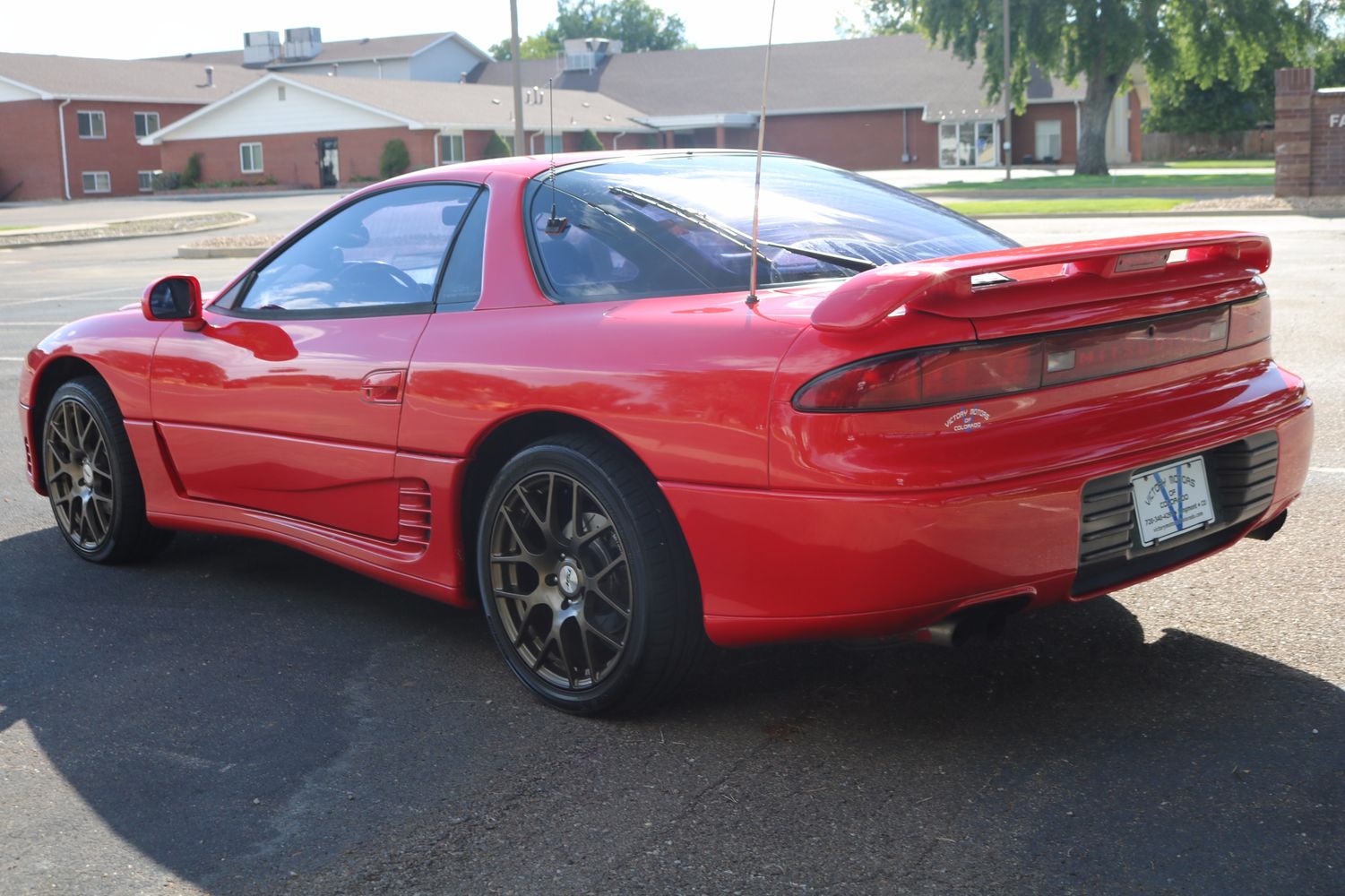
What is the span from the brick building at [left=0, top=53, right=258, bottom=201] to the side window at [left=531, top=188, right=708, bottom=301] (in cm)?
5988

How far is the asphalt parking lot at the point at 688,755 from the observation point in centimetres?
289

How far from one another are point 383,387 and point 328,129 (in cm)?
5648

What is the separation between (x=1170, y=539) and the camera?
3.53 metres

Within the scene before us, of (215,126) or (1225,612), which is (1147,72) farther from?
(1225,612)

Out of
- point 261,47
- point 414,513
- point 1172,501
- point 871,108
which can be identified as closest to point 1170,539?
point 1172,501

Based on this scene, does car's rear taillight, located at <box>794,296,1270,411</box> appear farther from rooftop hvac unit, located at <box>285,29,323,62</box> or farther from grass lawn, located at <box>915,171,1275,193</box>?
rooftop hvac unit, located at <box>285,29,323,62</box>

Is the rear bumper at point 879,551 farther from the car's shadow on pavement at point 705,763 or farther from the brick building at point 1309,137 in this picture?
the brick building at point 1309,137

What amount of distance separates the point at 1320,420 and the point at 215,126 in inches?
2289

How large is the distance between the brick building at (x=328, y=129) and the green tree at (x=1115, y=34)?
702 inches

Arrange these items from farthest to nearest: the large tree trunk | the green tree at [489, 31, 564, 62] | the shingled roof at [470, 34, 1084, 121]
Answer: the green tree at [489, 31, 564, 62], the shingled roof at [470, 34, 1084, 121], the large tree trunk

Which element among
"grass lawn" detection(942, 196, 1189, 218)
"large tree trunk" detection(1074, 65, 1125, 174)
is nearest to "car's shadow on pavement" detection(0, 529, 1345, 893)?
"grass lawn" detection(942, 196, 1189, 218)

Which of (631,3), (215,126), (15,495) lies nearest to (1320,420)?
(15,495)

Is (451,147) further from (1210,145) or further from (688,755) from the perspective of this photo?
(688,755)

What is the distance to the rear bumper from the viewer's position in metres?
3.10
